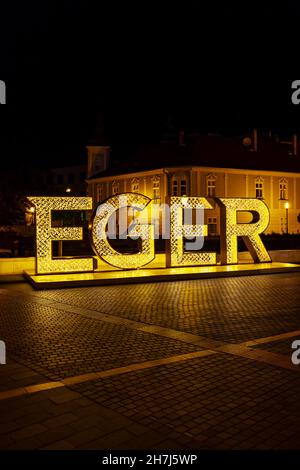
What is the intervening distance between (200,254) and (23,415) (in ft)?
55.9

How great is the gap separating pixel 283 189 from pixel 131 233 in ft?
122

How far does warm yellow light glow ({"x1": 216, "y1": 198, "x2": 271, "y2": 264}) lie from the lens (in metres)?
21.9

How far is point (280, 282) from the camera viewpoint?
726 inches

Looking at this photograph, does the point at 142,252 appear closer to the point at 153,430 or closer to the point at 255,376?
the point at 255,376

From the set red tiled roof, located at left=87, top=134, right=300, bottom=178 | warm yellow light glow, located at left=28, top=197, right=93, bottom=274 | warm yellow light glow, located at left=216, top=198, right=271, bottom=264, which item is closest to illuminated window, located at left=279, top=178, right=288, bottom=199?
red tiled roof, located at left=87, top=134, right=300, bottom=178

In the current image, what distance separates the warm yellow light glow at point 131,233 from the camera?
19.3 m

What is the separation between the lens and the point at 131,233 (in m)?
20.2

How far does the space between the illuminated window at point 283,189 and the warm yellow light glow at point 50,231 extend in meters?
37.8

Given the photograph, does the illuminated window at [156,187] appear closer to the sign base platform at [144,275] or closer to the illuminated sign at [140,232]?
the illuminated sign at [140,232]

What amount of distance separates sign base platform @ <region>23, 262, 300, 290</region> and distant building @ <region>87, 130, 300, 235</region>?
24522 millimetres

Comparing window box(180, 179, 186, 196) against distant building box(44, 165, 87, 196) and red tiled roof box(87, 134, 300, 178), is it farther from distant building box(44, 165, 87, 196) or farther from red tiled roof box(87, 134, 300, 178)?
distant building box(44, 165, 87, 196)

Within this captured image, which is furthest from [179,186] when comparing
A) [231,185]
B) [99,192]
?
[99,192]

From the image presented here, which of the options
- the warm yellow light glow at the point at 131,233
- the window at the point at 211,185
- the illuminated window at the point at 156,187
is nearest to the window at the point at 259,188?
the window at the point at 211,185

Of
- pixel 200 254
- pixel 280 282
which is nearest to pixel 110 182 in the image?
pixel 200 254
